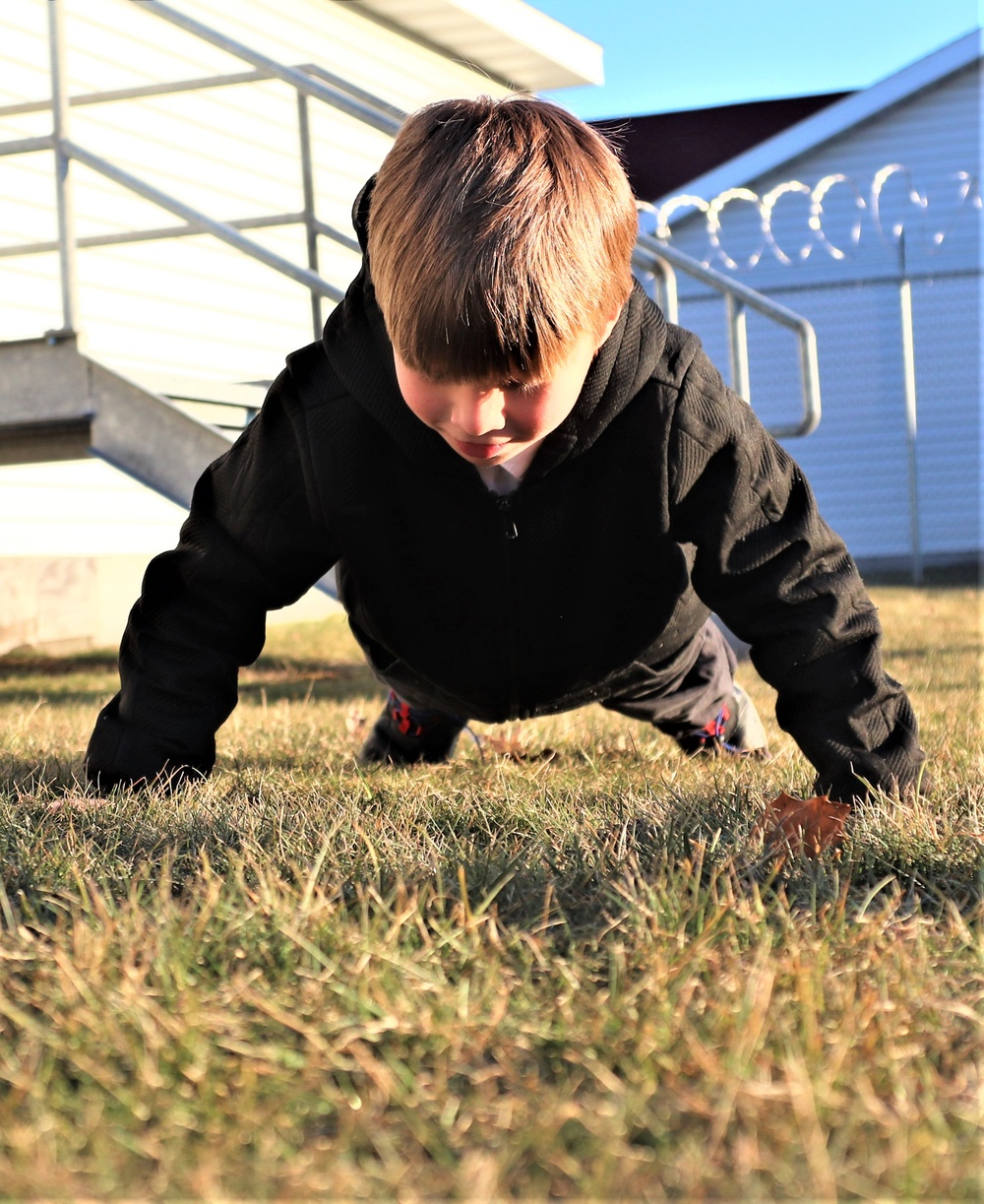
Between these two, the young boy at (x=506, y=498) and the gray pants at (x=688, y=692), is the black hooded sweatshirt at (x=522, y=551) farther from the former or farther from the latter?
the gray pants at (x=688, y=692)

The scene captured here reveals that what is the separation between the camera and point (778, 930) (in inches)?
65.0

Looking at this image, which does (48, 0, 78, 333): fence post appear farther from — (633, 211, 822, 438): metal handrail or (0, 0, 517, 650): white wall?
(633, 211, 822, 438): metal handrail

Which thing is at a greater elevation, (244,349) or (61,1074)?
(244,349)

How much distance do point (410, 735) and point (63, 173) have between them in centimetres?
275

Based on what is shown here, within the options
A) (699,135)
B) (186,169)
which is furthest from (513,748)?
(699,135)

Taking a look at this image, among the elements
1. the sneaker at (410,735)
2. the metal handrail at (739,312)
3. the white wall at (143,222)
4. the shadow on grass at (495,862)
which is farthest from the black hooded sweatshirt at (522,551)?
the white wall at (143,222)

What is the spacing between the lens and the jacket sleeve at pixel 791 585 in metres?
2.40

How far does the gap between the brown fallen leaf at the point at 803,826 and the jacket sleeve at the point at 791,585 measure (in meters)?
0.24

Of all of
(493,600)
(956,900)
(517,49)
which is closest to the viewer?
(956,900)

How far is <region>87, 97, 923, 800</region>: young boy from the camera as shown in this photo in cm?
203

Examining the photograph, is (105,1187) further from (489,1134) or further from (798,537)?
(798,537)

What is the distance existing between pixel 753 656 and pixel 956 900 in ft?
2.56

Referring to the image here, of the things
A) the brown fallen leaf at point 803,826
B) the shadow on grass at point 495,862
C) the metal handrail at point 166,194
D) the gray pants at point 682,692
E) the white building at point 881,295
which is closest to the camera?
the shadow on grass at point 495,862

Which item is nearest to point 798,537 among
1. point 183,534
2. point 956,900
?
point 956,900
